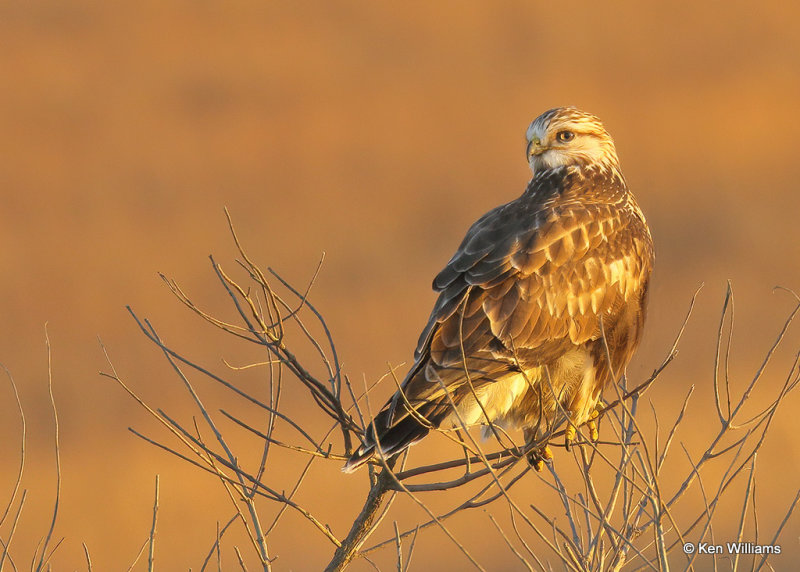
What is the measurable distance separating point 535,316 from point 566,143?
45.9 inches

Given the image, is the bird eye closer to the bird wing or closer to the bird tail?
the bird wing

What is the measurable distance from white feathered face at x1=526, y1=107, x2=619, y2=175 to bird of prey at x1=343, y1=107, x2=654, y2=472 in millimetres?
335

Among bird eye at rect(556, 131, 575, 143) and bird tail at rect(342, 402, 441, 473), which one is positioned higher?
bird eye at rect(556, 131, 575, 143)

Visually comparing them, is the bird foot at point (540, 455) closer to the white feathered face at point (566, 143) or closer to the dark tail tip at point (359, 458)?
the dark tail tip at point (359, 458)

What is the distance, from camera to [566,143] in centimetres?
559

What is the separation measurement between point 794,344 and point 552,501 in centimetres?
518

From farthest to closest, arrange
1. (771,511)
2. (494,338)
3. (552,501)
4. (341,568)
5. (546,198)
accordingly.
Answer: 1. (771,511)
2. (552,501)
3. (546,198)
4. (494,338)
5. (341,568)

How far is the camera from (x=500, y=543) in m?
13.7

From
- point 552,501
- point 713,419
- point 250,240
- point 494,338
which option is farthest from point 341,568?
point 250,240

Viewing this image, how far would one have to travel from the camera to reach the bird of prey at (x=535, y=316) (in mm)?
4695

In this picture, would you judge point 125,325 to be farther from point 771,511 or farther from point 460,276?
point 460,276

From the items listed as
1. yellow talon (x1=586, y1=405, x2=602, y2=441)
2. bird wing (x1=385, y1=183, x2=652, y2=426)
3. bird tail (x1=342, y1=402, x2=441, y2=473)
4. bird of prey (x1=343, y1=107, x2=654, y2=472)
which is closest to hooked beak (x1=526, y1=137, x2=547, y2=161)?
bird of prey (x1=343, y1=107, x2=654, y2=472)

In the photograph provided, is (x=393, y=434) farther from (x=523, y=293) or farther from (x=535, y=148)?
(x=535, y=148)

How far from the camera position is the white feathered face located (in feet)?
18.2
